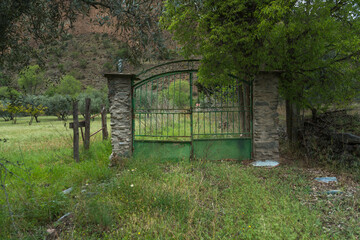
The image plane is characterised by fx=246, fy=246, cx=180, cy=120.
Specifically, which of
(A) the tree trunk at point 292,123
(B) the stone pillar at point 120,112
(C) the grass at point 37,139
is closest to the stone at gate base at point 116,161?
(B) the stone pillar at point 120,112

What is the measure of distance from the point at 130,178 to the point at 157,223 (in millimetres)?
1507

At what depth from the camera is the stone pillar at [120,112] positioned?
6449mm

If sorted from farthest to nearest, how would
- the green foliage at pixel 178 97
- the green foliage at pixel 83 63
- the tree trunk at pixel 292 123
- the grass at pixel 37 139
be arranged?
the green foliage at pixel 83 63 → the grass at pixel 37 139 → the tree trunk at pixel 292 123 → the green foliage at pixel 178 97

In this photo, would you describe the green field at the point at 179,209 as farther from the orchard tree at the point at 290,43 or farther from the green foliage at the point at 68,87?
the green foliage at the point at 68,87

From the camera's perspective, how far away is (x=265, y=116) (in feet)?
21.5

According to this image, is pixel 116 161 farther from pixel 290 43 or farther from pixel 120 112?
pixel 290 43

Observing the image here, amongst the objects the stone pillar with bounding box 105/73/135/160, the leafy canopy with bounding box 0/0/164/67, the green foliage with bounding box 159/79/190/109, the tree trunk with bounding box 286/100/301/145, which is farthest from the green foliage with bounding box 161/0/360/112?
the leafy canopy with bounding box 0/0/164/67

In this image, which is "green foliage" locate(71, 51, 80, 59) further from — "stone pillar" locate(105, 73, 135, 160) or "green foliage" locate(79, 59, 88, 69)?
"stone pillar" locate(105, 73, 135, 160)

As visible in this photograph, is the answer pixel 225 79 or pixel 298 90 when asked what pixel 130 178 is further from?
pixel 298 90

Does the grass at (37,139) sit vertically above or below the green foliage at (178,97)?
below

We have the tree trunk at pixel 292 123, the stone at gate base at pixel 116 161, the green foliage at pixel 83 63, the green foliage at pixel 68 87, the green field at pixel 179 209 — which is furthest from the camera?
the green foliage at pixel 83 63

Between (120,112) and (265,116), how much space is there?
3835 millimetres

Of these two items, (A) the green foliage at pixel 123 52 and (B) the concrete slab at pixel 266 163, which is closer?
(A) the green foliage at pixel 123 52

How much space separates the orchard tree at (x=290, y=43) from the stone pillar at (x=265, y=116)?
1.08ft
